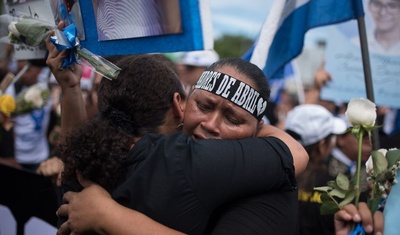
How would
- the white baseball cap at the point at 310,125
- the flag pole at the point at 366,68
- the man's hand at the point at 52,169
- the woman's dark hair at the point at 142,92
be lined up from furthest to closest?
the white baseball cap at the point at 310,125 → the man's hand at the point at 52,169 → the flag pole at the point at 366,68 → the woman's dark hair at the point at 142,92

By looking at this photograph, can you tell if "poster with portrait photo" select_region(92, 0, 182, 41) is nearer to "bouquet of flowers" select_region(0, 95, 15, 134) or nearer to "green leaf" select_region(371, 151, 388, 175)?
"green leaf" select_region(371, 151, 388, 175)

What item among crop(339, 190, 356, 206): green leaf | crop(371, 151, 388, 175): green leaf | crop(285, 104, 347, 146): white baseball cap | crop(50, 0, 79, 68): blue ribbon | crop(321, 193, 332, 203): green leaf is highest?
crop(50, 0, 79, 68): blue ribbon

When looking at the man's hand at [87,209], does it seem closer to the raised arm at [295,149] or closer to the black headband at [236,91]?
the black headband at [236,91]

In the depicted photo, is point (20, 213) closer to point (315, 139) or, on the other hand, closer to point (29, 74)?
point (315, 139)

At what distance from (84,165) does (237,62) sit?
0.68 m

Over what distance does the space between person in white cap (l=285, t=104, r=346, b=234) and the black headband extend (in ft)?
5.34

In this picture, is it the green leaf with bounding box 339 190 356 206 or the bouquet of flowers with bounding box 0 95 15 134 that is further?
the bouquet of flowers with bounding box 0 95 15 134

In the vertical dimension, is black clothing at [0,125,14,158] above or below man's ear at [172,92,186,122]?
below

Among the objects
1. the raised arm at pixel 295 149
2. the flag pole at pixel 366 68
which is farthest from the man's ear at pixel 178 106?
the flag pole at pixel 366 68

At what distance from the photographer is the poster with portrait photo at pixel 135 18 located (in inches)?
78.8

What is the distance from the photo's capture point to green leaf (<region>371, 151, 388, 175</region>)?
215cm

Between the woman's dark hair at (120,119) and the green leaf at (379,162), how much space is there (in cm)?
75

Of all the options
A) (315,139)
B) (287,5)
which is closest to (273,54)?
(287,5)

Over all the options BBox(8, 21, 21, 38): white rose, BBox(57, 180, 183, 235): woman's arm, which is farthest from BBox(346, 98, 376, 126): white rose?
BBox(8, 21, 21, 38): white rose
